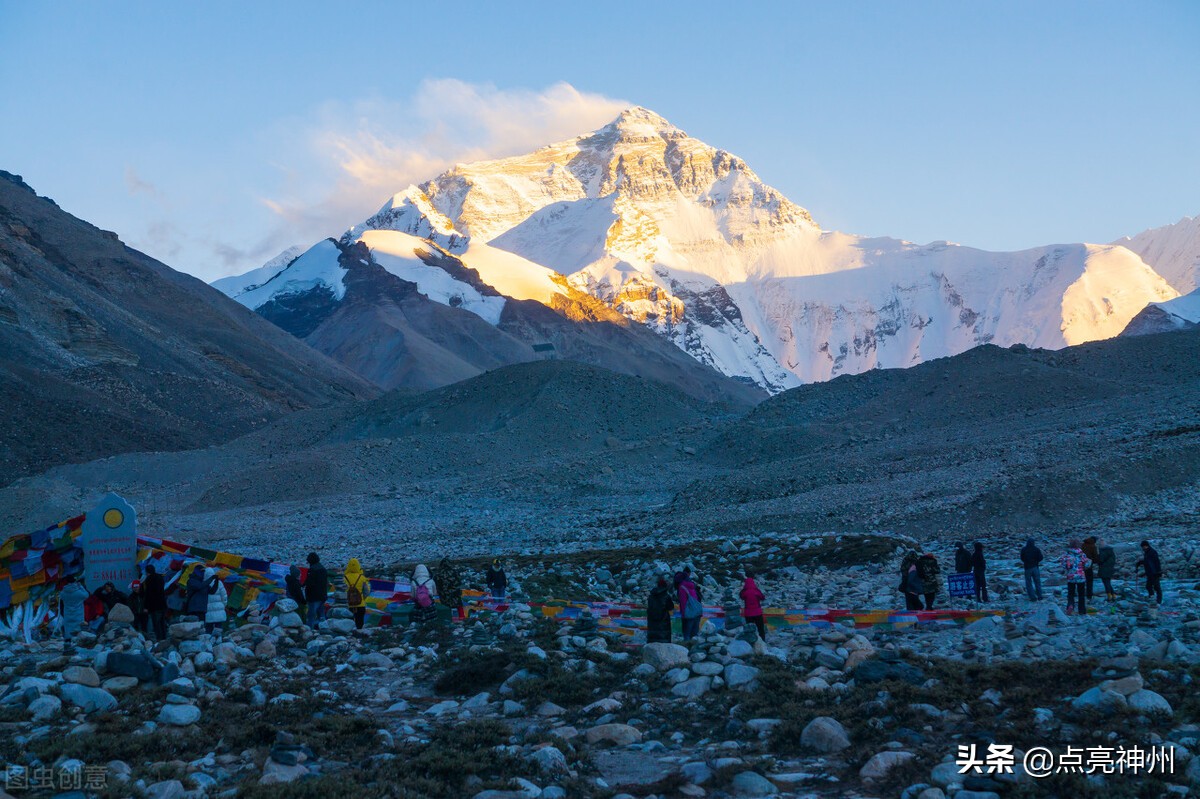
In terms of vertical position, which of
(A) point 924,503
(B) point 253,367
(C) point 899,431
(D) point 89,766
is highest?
(B) point 253,367

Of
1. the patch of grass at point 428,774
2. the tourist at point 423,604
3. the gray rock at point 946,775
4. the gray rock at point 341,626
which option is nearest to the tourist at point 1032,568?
the tourist at point 423,604

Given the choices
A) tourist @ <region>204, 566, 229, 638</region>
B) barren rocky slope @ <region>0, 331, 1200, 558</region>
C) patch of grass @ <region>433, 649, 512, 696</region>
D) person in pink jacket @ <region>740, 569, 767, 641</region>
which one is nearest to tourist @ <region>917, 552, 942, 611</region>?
person in pink jacket @ <region>740, 569, 767, 641</region>

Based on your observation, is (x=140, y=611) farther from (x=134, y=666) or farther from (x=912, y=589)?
(x=912, y=589)

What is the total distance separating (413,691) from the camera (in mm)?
11594

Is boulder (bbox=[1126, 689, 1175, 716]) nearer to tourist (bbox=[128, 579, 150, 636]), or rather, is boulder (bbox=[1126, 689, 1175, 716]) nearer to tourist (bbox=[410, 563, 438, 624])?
tourist (bbox=[410, 563, 438, 624])

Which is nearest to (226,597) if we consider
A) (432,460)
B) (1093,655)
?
(1093,655)

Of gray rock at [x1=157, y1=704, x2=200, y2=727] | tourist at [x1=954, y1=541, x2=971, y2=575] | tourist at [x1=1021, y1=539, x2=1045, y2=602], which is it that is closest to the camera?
gray rock at [x1=157, y1=704, x2=200, y2=727]

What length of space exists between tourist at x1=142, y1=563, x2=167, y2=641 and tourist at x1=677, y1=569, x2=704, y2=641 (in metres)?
6.38

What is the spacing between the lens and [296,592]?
15.2 meters

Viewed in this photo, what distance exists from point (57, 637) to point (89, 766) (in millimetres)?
6593

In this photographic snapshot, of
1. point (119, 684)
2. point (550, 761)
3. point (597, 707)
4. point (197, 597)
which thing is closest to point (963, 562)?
point (597, 707)

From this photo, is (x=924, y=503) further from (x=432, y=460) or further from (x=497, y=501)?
(x=432, y=460)

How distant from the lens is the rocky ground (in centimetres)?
816

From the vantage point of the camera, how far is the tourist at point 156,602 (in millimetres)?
14070
